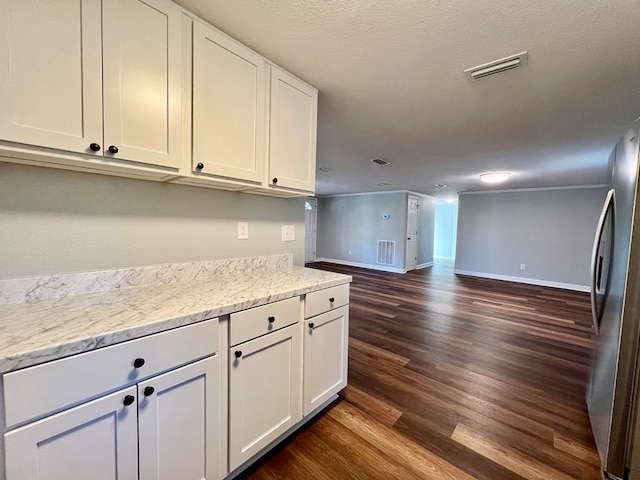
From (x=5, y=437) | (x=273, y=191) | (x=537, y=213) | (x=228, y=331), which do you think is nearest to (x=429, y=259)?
(x=537, y=213)

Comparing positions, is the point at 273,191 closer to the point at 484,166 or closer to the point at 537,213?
the point at 484,166

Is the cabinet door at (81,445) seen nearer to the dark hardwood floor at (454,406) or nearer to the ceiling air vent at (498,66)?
the dark hardwood floor at (454,406)

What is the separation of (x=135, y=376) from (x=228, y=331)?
35cm

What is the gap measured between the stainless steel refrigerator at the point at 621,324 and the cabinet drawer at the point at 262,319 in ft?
5.12

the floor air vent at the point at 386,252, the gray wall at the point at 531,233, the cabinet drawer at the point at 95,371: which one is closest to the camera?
the cabinet drawer at the point at 95,371

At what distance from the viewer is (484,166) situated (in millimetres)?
4070

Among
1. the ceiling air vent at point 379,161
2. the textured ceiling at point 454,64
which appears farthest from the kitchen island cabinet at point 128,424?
the ceiling air vent at point 379,161

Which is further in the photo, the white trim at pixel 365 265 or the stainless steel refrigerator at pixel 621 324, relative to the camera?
the white trim at pixel 365 265

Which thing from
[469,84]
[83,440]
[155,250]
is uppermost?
[469,84]

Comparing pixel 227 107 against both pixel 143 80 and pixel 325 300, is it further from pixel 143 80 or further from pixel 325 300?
pixel 325 300

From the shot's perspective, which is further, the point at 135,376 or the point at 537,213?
the point at 537,213

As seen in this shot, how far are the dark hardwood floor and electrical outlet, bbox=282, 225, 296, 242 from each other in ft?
4.15

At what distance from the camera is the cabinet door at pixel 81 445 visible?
29.0 inches

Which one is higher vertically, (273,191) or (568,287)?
(273,191)
